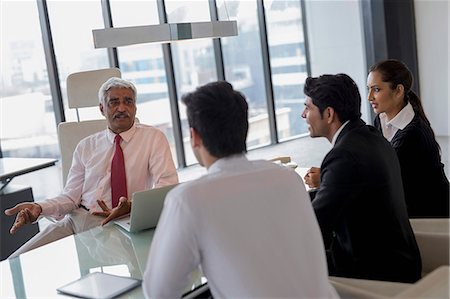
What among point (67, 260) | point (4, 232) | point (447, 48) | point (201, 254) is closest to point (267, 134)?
point (447, 48)

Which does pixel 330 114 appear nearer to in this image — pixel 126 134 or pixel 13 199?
pixel 126 134

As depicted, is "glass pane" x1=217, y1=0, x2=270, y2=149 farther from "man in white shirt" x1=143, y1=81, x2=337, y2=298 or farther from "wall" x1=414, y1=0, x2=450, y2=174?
"man in white shirt" x1=143, y1=81, x2=337, y2=298

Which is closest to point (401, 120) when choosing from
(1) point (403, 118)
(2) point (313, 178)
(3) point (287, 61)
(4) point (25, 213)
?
(1) point (403, 118)

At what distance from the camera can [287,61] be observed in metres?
8.73

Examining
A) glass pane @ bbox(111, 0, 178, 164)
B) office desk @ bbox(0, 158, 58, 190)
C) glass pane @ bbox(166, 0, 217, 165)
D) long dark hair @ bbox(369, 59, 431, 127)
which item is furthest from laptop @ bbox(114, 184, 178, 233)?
glass pane @ bbox(166, 0, 217, 165)

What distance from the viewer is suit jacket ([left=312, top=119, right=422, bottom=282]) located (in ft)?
6.35

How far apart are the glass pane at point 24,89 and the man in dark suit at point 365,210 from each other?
453cm

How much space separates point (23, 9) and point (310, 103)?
4531mm

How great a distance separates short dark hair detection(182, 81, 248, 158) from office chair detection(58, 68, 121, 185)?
7.34 ft

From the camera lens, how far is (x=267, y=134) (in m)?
8.54

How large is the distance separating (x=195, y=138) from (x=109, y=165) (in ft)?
5.73

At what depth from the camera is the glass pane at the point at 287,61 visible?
27.8ft

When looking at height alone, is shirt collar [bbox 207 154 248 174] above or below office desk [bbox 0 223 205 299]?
above

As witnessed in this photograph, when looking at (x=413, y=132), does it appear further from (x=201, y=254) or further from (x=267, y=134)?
(x=267, y=134)
